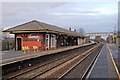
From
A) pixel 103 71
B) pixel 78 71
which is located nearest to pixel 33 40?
pixel 78 71

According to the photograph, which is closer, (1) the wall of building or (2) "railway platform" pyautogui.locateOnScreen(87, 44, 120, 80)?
(2) "railway platform" pyautogui.locateOnScreen(87, 44, 120, 80)

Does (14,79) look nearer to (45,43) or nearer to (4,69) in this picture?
(4,69)

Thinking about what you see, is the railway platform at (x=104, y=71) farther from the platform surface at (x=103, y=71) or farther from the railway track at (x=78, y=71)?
the railway track at (x=78, y=71)

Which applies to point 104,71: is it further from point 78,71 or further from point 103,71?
point 78,71

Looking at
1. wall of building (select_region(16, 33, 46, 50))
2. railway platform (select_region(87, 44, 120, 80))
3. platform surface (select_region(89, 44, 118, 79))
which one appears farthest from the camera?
wall of building (select_region(16, 33, 46, 50))

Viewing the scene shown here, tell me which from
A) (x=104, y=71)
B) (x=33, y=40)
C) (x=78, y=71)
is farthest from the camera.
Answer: (x=33, y=40)

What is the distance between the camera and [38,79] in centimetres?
1346

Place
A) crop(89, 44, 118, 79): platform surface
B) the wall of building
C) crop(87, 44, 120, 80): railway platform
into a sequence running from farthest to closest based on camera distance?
1. the wall of building
2. crop(89, 44, 118, 79): platform surface
3. crop(87, 44, 120, 80): railway platform

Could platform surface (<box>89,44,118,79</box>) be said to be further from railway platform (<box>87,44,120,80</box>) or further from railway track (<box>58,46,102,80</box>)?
railway track (<box>58,46,102,80</box>)

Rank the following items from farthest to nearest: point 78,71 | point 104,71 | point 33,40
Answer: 1. point 33,40
2. point 78,71
3. point 104,71

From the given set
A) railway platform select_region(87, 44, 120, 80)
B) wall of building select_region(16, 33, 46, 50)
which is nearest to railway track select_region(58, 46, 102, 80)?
railway platform select_region(87, 44, 120, 80)

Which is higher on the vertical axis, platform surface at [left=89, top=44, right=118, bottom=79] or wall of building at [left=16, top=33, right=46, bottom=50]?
wall of building at [left=16, top=33, right=46, bottom=50]

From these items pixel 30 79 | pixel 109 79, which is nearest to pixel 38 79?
pixel 30 79

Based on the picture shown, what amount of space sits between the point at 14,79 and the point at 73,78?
3195 millimetres
